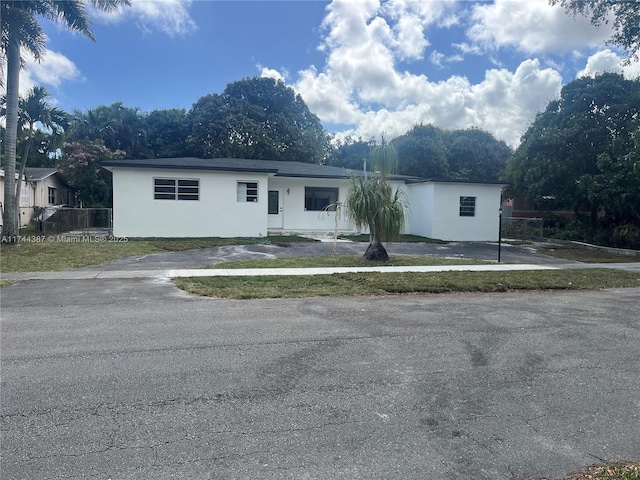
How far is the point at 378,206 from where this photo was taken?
1279 centimetres

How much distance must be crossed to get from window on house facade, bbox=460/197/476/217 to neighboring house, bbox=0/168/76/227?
2168 cm

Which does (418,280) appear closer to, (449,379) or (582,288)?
(582,288)

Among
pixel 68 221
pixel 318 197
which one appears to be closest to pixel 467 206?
pixel 318 197

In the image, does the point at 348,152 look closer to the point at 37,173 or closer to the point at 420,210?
the point at 420,210

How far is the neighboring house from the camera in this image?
2547 cm

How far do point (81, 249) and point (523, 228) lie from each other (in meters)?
21.0

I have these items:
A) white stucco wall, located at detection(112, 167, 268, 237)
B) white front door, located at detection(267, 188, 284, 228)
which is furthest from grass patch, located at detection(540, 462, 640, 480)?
white front door, located at detection(267, 188, 284, 228)

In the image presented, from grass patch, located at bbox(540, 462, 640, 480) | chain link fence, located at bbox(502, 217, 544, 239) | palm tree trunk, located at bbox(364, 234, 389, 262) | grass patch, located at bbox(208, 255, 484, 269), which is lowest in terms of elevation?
grass patch, located at bbox(540, 462, 640, 480)

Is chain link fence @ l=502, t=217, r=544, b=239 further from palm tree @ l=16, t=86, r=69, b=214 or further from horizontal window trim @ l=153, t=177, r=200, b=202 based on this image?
palm tree @ l=16, t=86, r=69, b=214

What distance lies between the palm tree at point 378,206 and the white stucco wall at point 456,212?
8840mm

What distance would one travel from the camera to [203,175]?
19094 mm

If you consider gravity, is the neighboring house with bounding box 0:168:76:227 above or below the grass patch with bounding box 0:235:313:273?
above

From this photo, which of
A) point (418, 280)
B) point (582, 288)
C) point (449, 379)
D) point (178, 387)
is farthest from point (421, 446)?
point (582, 288)

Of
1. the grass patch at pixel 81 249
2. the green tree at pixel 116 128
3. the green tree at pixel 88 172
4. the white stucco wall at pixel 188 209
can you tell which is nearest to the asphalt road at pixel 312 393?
the grass patch at pixel 81 249
